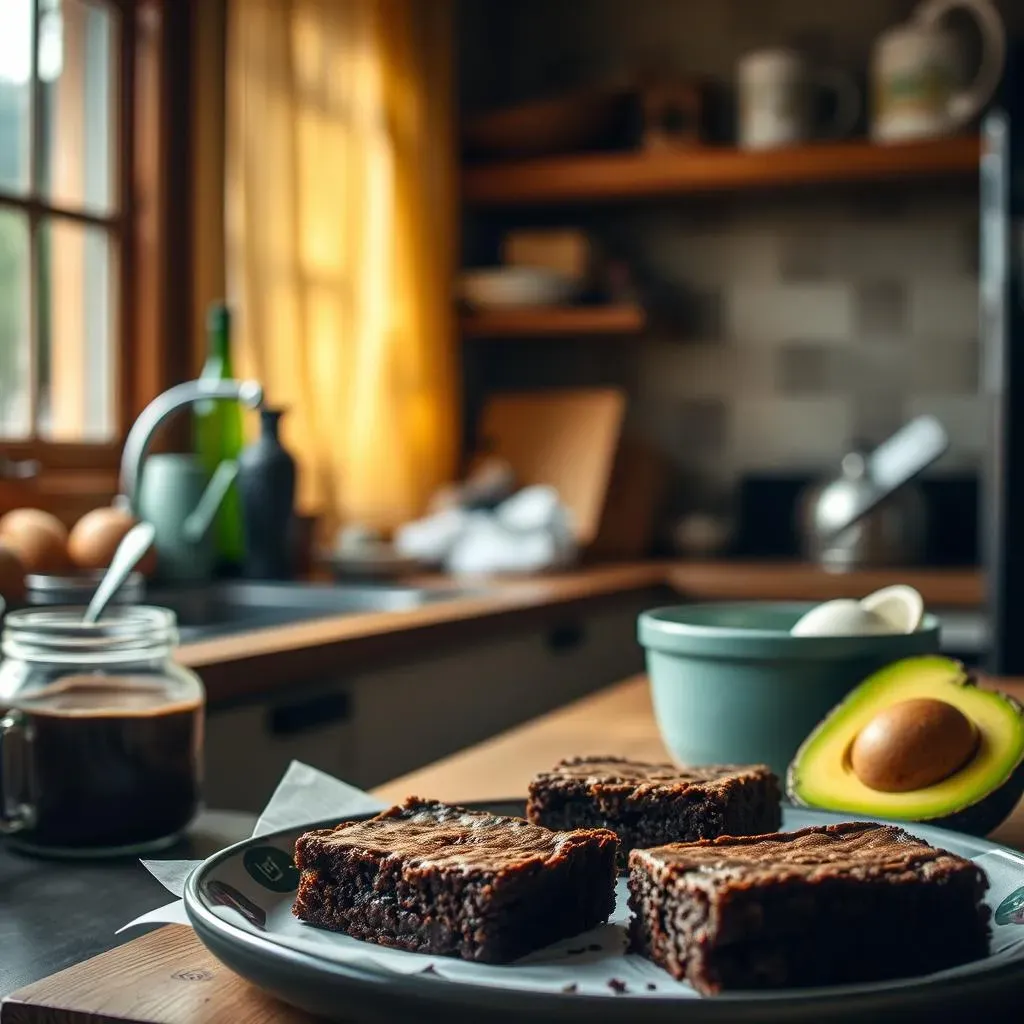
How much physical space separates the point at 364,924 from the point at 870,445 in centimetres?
290

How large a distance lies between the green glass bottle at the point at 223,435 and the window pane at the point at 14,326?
281mm

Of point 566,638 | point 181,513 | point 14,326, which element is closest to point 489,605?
point 566,638

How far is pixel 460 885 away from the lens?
20.8 inches

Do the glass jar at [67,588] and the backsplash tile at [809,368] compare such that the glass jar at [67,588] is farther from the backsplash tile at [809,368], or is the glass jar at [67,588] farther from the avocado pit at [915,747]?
the backsplash tile at [809,368]

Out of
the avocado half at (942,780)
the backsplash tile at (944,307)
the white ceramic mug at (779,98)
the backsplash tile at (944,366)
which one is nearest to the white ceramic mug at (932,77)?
the white ceramic mug at (779,98)

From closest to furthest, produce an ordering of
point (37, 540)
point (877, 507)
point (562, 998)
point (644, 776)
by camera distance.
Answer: point (562, 998) → point (644, 776) → point (37, 540) → point (877, 507)

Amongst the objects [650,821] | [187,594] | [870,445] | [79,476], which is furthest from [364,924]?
[870,445]

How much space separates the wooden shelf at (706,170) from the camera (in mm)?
3012

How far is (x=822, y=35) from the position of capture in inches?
132

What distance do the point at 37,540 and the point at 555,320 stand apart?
5.28 ft

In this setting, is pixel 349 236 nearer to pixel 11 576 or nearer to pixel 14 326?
pixel 14 326

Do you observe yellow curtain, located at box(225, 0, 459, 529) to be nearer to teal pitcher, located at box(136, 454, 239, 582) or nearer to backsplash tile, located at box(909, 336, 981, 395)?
teal pitcher, located at box(136, 454, 239, 582)

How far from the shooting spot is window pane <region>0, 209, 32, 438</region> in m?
2.29

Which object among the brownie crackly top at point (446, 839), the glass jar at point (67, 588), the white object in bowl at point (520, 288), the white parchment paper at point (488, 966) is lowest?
the glass jar at point (67, 588)
